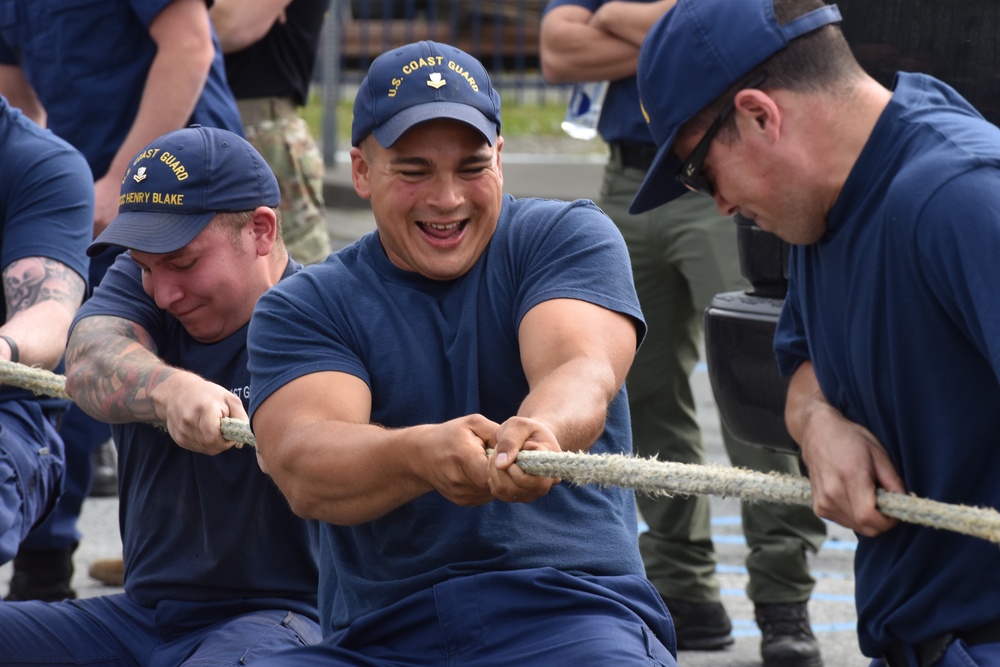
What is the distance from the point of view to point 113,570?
4.90m

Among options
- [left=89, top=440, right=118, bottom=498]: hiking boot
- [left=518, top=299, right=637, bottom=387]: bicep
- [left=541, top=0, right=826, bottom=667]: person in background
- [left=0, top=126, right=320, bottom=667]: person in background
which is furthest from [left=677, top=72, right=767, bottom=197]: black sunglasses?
[left=89, top=440, right=118, bottom=498]: hiking boot

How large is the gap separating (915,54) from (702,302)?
1195mm

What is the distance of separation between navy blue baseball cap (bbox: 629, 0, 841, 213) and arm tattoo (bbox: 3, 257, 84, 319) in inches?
74.7

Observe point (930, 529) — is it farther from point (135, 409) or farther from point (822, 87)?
point (135, 409)

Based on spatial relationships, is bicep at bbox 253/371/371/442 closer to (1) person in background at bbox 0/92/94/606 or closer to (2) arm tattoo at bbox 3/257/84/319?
(1) person in background at bbox 0/92/94/606

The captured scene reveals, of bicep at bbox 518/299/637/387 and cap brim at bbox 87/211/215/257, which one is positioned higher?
bicep at bbox 518/299/637/387

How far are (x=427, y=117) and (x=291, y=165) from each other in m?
2.50

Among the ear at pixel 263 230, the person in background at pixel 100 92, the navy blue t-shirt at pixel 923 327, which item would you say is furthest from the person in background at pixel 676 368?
the navy blue t-shirt at pixel 923 327

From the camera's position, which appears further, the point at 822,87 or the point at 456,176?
the point at 456,176

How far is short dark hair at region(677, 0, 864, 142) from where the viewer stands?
7.38ft

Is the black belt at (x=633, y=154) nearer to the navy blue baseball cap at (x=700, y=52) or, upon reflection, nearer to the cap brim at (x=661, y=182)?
the cap brim at (x=661, y=182)

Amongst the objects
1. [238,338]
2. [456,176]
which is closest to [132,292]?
[238,338]

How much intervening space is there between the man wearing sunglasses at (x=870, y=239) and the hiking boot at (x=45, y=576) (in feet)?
9.21

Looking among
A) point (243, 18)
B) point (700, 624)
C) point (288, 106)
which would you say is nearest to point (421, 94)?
point (700, 624)
